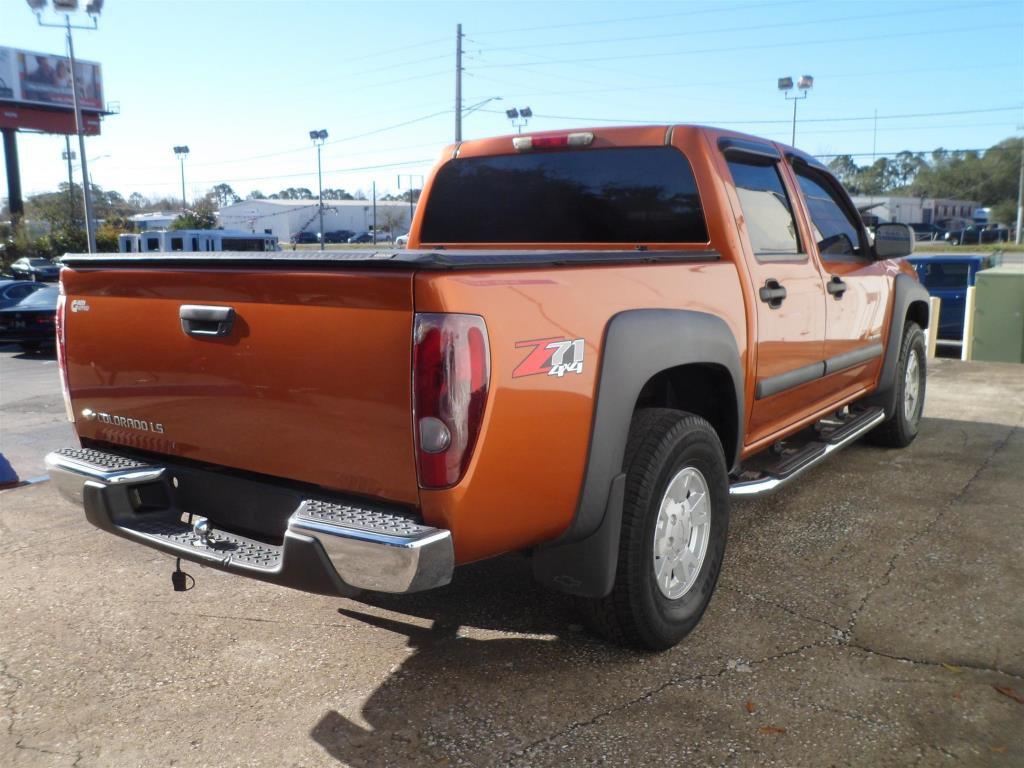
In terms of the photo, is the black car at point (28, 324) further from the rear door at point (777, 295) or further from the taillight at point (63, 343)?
the rear door at point (777, 295)

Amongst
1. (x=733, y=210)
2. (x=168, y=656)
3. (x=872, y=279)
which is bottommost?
(x=168, y=656)

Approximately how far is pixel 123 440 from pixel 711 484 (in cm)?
222

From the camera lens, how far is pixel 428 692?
3135mm

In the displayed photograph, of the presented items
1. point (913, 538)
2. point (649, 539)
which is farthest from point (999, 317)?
point (649, 539)

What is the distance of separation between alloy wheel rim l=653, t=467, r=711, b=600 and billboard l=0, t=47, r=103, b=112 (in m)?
70.8

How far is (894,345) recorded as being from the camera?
5988mm

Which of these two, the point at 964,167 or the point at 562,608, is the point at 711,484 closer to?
the point at 562,608

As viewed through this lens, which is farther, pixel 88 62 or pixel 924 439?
pixel 88 62

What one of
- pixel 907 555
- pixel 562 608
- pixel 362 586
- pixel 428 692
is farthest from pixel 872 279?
pixel 362 586

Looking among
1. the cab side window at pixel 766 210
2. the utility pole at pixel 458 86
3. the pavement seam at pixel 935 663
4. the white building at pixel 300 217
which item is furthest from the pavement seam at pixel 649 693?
the white building at pixel 300 217

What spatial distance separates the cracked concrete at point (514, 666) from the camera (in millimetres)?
2814

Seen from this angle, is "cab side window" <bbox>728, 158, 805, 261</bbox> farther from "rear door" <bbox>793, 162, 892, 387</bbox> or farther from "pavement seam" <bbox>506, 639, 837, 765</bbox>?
"pavement seam" <bbox>506, 639, 837, 765</bbox>

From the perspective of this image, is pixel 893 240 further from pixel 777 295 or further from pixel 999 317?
pixel 999 317

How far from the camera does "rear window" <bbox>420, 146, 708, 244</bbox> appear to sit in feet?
13.3
